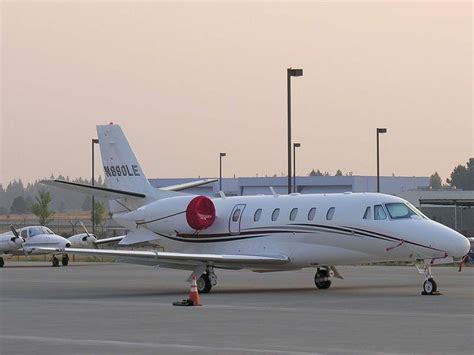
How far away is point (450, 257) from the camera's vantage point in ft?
94.6

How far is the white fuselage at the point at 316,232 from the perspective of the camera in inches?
1152

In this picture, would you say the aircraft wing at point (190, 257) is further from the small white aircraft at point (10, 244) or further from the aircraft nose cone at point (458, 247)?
the small white aircraft at point (10, 244)

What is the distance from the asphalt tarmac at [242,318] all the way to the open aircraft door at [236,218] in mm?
1731

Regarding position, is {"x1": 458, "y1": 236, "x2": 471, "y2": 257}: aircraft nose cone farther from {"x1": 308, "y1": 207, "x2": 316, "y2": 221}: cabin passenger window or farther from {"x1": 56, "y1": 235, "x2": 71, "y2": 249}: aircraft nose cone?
{"x1": 56, "y1": 235, "x2": 71, "y2": 249}: aircraft nose cone

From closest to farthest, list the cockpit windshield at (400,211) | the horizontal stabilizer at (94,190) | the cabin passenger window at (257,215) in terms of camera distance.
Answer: the cockpit windshield at (400,211)
the horizontal stabilizer at (94,190)
the cabin passenger window at (257,215)

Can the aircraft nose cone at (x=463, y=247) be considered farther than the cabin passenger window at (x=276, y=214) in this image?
No

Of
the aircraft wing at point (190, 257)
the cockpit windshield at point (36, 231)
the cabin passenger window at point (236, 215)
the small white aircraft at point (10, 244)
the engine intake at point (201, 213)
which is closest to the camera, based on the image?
the aircraft wing at point (190, 257)

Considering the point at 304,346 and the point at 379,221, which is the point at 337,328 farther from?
the point at 379,221

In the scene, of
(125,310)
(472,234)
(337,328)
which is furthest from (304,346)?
(472,234)

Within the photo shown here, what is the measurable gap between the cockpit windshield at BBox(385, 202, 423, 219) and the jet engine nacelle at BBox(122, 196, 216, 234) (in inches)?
236

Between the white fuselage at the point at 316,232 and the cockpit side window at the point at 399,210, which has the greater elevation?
the cockpit side window at the point at 399,210

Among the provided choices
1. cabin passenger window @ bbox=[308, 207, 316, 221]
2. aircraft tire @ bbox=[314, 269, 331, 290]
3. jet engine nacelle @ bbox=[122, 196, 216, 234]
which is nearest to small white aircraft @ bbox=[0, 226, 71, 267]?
jet engine nacelle @ bbox=[122, 196, 216, 234]

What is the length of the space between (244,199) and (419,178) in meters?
108

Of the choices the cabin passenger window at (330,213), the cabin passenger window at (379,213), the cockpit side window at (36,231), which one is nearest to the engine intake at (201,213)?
the cabin passenger window at (330,213)
